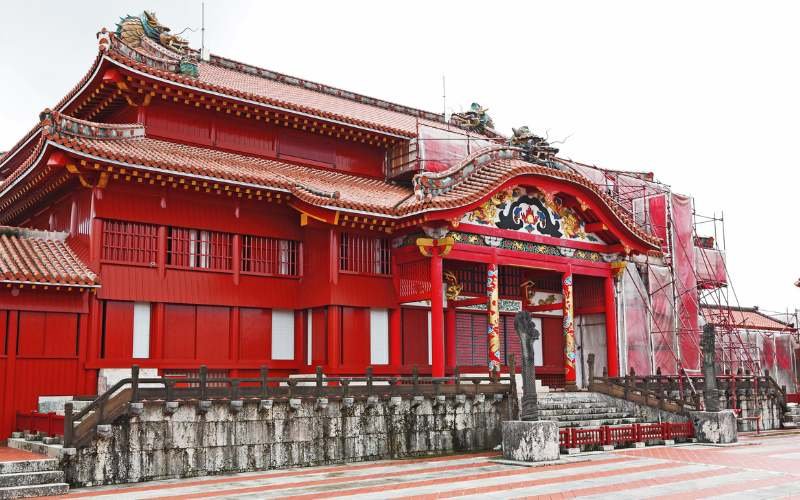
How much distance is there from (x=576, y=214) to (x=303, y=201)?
9.90 meters

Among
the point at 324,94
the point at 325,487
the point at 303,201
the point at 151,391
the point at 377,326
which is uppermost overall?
the point at 324,94

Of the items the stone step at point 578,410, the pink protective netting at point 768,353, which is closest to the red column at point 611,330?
the stone step at point 578,410

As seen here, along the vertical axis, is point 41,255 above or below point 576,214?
below

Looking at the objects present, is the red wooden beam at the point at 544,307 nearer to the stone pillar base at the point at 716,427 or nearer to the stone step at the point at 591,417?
the stone step at the point at 591,417

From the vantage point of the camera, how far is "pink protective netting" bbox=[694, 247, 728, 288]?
30.9m

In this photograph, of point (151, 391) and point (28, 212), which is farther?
point (28, 212)

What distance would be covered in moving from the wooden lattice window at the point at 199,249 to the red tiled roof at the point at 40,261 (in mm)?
2213

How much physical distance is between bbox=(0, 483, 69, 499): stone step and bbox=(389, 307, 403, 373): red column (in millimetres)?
9995

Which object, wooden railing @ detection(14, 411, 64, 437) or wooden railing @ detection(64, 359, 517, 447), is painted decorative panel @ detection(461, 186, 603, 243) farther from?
wooden railing @ detection(14, 411, 64, 437)

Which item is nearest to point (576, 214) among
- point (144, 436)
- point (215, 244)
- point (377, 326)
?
point (377, 326)

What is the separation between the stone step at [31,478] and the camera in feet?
39.9

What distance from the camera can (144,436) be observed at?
1406 centimetres

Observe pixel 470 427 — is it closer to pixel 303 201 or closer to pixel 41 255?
Answer: pixel 303 201

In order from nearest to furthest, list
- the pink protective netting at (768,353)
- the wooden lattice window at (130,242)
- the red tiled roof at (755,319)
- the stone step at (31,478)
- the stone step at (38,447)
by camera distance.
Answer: the stone step at (31,478) → the stone step at (38,447) → the wooden lattice window at (130,242) → the pink protective netting at (768,353) → the red tiled roof at (755,319)
